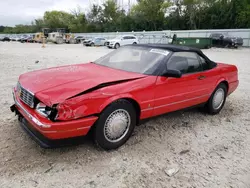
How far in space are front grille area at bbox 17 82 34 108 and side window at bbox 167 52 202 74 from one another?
209 centimetres

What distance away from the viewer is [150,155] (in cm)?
301

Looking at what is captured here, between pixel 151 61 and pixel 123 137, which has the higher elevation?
pixel 151 61

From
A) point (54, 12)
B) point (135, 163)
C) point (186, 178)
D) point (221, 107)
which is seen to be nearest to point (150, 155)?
point (135, 163)

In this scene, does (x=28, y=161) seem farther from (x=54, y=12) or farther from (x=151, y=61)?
(x=54, y=12)

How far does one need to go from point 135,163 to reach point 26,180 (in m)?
1.27

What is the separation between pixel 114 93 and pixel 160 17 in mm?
52400

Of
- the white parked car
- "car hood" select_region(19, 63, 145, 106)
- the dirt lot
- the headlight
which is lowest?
the dirt lot

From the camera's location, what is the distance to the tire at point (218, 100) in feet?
14.6

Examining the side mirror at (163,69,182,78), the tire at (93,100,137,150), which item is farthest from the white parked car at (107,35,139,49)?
the tire at (93,100,137,150)

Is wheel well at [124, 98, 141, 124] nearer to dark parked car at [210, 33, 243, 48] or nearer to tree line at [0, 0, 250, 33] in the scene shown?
dark parked car at [210, 33, 243, 48]

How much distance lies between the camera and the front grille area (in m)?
2.77

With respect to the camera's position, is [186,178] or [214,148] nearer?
[186,178]

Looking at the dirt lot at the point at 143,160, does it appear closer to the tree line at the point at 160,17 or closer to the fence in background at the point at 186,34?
the fence in background at the point at 186,34

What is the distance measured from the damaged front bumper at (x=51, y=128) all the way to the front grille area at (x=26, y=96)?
78 mm
